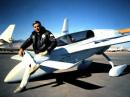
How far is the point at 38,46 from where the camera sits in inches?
254

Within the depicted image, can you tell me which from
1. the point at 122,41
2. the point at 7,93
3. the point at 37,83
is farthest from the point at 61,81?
the point at 122,41

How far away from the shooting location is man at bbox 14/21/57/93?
19.4 feet

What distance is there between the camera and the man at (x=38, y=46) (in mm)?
5910

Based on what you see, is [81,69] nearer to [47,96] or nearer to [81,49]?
[81,49]

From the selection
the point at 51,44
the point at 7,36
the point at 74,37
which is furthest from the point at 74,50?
the point at 7,36

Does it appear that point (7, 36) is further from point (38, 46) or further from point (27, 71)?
point (27, 71)

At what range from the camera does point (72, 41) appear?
8312 millimetres

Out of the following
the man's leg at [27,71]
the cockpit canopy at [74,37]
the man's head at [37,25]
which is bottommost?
the man's leg at [27,71]

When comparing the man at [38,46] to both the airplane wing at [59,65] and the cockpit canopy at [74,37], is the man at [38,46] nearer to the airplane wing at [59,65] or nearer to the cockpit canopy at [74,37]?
the airplane wing at [59,65]

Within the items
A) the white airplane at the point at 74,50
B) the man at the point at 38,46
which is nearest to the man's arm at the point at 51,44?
the man at the point at 38,46

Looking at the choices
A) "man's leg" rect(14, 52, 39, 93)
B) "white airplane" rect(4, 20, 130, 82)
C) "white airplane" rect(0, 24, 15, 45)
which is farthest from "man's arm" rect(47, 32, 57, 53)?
"white airplane" rect(0, 24, 15, 45)

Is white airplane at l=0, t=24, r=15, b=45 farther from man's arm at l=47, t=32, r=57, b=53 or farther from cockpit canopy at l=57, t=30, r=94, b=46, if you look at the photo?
man's arm at l=47, t=32, r=57, b=53

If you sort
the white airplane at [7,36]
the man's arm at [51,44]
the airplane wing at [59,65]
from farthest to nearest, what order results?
the white airplane at [7,36] < the man's arm at [51,44] < the airplane wing at [59,65]

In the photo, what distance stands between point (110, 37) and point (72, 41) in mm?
2446
